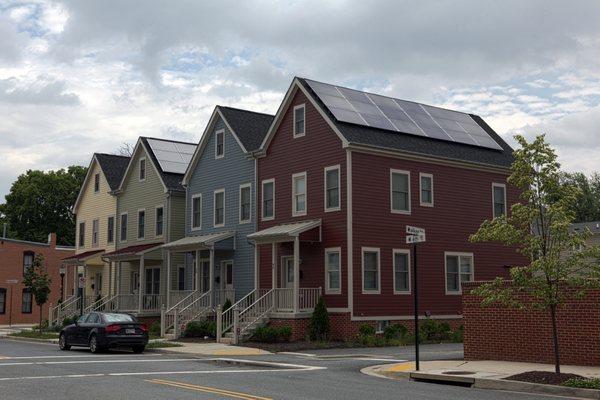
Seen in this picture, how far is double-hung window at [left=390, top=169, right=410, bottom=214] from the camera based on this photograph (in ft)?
104

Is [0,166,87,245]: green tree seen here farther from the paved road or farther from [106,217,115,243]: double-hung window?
the paved road

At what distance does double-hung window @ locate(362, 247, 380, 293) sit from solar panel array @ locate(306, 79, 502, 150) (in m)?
5.41

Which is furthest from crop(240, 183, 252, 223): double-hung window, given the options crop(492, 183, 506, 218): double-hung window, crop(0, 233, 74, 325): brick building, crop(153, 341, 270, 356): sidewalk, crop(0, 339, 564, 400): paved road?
crop(0, 233, 74, 325): brick building

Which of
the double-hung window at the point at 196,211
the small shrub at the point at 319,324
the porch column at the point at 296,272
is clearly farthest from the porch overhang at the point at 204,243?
the small shrub at the point at 319,324

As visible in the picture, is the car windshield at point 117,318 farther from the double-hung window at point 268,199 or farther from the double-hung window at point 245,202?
the double-hung window at point 245,202

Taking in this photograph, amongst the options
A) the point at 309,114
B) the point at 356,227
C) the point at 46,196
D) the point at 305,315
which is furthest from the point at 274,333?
the point at 46,196

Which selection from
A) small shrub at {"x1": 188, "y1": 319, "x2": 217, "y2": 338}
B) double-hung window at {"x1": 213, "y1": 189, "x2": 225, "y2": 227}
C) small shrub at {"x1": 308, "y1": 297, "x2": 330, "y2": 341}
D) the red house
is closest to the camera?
small shrub at {"x1": 308, "y1": 297, "x2": 330, "y2": 341}

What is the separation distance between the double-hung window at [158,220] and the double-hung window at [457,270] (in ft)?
56.3

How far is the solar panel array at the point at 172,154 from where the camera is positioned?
43625mm

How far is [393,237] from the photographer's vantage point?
31.4 meters

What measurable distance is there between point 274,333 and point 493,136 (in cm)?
1724

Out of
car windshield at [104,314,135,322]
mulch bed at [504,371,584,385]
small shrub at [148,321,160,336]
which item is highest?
car windshield at [104,314,135,322]

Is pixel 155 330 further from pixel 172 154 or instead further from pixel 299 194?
pixel 172 154

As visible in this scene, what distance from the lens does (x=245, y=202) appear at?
119ft
